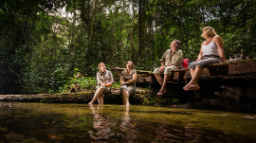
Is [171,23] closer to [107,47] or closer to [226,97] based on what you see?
[107,47]

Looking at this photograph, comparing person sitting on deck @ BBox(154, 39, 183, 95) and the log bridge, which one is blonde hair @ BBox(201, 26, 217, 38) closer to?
the log bridge

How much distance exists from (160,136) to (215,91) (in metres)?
5.21

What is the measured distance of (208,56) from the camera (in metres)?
4.89

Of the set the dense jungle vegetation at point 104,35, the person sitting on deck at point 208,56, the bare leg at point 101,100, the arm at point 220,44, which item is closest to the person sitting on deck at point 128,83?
the bare leg at point 101,100

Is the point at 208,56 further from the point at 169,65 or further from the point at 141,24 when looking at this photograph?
the point at 141,24

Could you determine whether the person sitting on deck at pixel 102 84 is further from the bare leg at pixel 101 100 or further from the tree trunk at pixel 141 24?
the tree trunk at pixel 141 24

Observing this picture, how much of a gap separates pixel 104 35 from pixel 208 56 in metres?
8.80

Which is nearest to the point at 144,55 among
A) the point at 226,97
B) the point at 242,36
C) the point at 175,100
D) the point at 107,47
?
the point at 107,47

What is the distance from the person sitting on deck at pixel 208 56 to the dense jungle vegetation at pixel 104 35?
15.4 feet

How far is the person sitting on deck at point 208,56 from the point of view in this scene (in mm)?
4691

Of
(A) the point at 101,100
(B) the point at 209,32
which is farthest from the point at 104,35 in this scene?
(B) the point at 209,32

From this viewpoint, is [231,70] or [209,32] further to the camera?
[209,32]

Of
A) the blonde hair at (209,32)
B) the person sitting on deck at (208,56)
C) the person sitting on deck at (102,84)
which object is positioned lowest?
the person sitting on deck at (102,84)

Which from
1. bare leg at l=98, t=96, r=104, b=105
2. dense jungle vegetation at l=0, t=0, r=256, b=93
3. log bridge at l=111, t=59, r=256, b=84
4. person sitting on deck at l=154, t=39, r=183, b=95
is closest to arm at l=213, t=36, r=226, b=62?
log bridge at l=111, t=59, r=256, b=84
